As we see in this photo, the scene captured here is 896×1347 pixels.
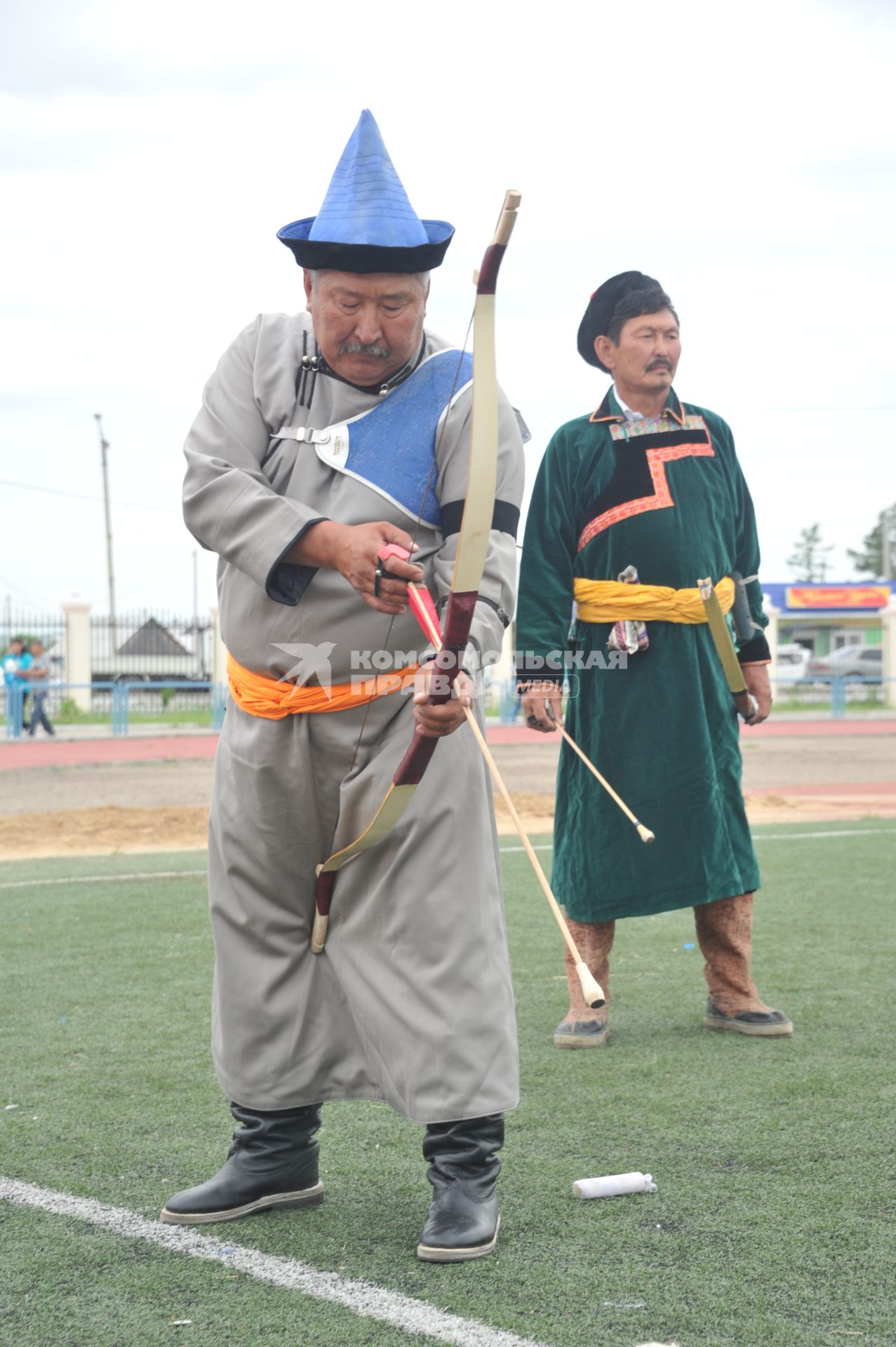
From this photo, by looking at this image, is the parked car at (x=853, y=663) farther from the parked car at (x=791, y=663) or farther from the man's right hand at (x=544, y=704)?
the man's right hand at (x=544, y=704)

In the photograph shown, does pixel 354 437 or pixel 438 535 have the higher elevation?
pixel 354 437

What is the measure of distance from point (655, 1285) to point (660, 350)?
9.48 ft

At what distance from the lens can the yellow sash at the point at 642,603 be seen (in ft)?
→ 14.9

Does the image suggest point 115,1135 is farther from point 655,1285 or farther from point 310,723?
point 655,1285

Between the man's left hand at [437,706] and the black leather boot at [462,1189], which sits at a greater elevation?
the man's left hand at [437,706]

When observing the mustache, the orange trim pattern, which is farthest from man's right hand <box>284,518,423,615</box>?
the orange trim pattern

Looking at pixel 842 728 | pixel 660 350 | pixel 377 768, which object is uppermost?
pixel 660 350

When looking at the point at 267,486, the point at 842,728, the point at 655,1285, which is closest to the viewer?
the point at 655,1285

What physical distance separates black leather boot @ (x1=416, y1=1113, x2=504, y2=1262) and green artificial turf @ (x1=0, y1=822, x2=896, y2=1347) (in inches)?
1.8

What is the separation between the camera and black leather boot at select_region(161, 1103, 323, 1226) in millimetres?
3012

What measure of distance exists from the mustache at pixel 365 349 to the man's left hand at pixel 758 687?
2.23 metres

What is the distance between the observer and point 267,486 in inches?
117

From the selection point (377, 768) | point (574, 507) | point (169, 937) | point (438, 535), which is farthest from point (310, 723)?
point (169, 937)

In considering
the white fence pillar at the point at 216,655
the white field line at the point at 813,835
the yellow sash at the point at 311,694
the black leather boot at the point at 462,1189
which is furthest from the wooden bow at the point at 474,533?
the white fence pillar at the point at 216,655
